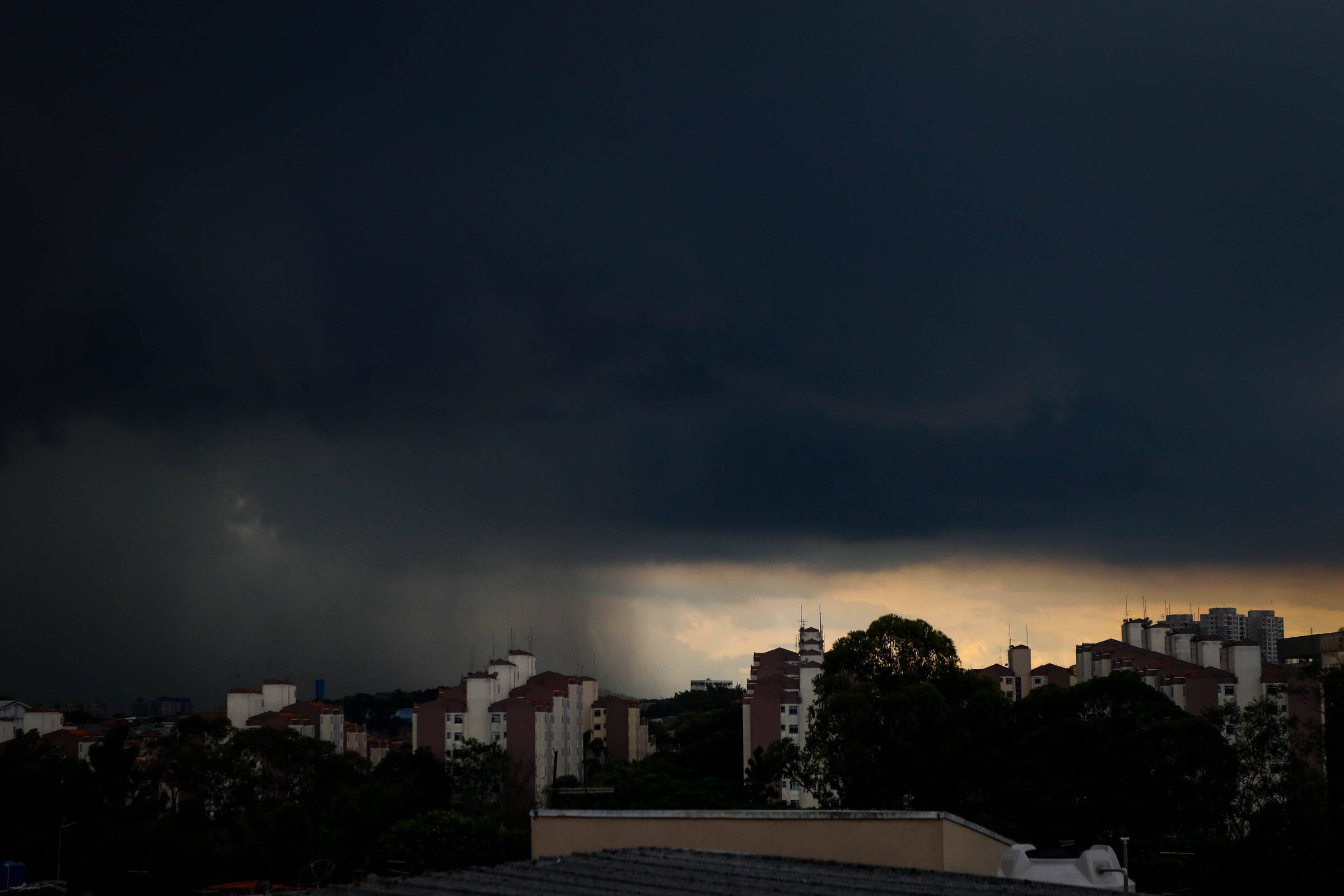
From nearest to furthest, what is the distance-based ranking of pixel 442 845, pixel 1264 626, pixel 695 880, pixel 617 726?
pixel 695 880
pixel 442 845
pixel 617 726
pixel 1264 626

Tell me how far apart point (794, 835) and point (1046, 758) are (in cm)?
2601

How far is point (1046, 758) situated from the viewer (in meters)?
34.9

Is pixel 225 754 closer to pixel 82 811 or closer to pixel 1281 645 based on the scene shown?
pixel 82 811

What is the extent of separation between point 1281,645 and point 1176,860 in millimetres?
49718

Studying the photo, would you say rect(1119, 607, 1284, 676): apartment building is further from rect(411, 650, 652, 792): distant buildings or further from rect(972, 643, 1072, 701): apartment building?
rect(411, 650, 652, 792): distant buildings

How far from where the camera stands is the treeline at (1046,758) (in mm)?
32594

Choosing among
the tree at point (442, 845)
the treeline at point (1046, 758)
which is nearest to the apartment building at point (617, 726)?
the tree at point (442, 845)

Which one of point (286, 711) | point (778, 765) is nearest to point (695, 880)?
point (778, 765)

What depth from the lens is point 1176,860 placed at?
31094mm

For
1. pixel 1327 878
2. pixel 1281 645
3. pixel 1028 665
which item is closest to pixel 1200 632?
pixel 1281 645

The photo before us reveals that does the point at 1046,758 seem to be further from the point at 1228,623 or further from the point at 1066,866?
the point at 1228,623

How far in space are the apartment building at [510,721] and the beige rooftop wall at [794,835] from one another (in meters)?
60.1

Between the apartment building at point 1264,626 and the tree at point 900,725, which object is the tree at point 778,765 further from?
the apartment building at point 1264,626

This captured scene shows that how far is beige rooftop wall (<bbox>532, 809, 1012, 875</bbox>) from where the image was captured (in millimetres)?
11266
